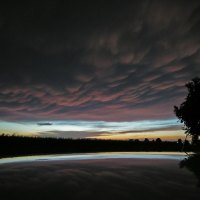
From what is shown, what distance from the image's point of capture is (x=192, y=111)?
57844 millimetres

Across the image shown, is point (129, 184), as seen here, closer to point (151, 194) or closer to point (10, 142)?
point (151, 194)

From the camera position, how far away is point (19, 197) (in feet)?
21.2

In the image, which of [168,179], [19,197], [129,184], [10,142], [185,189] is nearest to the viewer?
[19,197]

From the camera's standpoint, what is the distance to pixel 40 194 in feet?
22.1

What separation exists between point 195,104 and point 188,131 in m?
6.81

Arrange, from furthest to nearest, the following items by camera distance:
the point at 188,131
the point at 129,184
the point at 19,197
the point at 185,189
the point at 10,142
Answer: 1. the point at 188,131
2. the point at 10,142
3. the point at 129,184
4. the point at 185,189
5. the point at 19,197

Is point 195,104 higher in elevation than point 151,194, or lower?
higher

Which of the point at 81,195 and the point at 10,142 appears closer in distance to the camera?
the point at 81,195

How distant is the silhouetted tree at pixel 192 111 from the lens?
57.5 metres

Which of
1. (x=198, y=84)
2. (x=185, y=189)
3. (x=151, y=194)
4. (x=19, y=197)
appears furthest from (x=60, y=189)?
(x=198, y=84)

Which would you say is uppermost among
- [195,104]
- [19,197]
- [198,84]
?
[198,84]

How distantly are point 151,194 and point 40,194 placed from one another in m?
2.73

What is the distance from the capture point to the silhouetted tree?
189 ft

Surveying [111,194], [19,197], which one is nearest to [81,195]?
[111,194]
